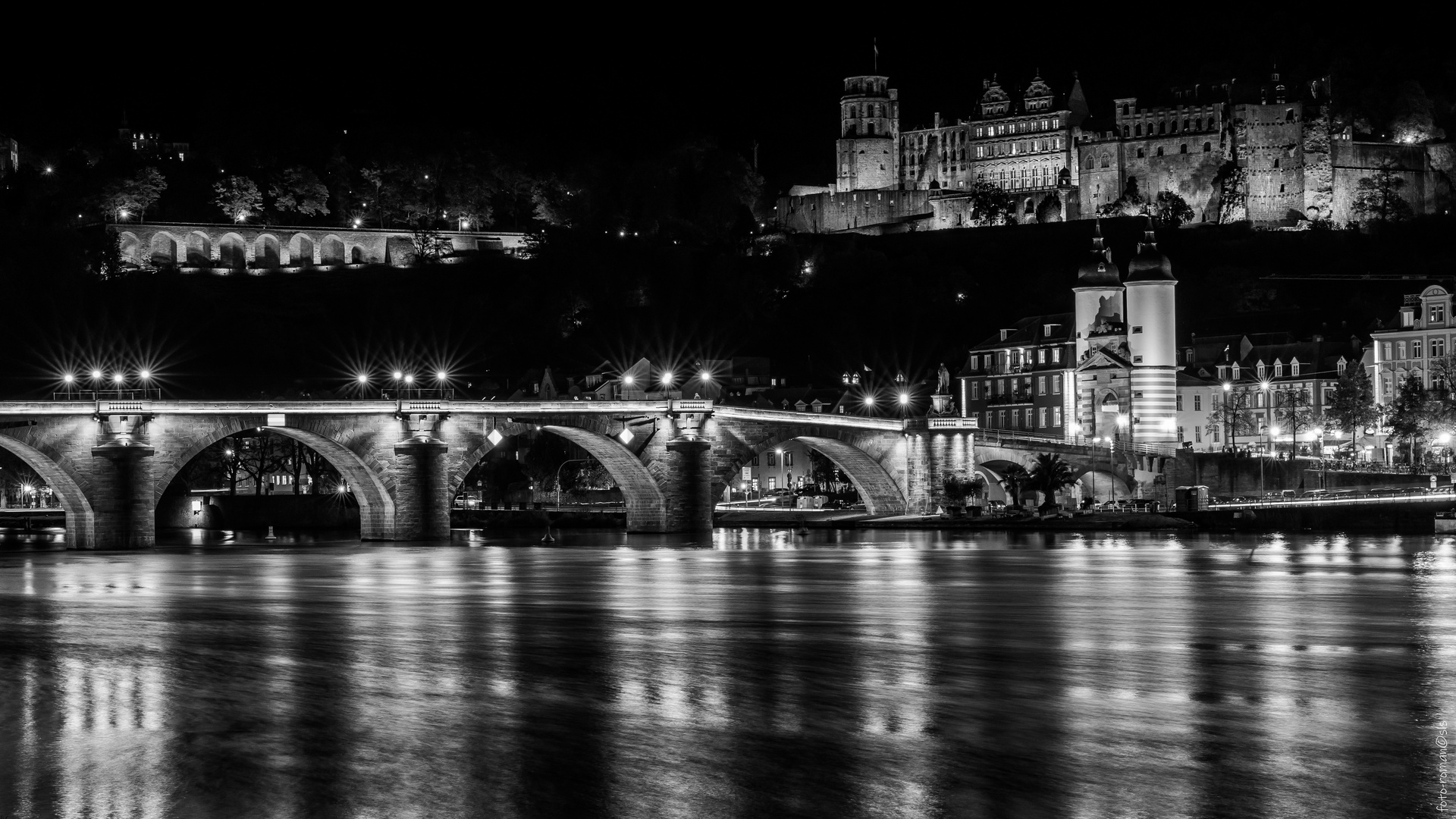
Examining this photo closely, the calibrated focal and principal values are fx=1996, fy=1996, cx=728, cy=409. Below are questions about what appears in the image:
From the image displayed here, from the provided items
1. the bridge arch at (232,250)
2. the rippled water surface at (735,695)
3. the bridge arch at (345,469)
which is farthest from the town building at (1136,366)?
the bridge arch at (232,250)

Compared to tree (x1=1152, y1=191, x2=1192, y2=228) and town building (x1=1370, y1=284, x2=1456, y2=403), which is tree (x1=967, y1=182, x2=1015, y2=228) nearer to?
tree (x1=1152, y1=191, x2=1192, y2=228)

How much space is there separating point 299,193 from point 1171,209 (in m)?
76.6

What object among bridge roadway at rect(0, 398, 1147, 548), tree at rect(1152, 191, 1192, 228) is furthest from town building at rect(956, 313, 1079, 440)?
tree at rect(1152, 191, 1192, 228)

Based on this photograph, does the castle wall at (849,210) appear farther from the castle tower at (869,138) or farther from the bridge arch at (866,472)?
the bridge arch at (866,472)

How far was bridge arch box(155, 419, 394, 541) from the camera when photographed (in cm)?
7156

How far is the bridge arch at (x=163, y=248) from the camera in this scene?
6673 inches

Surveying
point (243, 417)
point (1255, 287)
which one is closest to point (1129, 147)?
point (1255, 287)

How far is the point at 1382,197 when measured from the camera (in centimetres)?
16688

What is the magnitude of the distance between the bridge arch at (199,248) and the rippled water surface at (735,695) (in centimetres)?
12154

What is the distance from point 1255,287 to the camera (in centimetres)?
14338

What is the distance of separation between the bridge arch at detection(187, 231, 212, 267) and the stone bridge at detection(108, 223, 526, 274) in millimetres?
65

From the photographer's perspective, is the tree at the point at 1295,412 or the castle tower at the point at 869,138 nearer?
the tree at the point at 1295,412

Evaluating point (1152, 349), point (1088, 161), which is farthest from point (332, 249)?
point (1152, 349)

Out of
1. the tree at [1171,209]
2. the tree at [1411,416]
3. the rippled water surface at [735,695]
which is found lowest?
the rippled water surface at [735,695]
